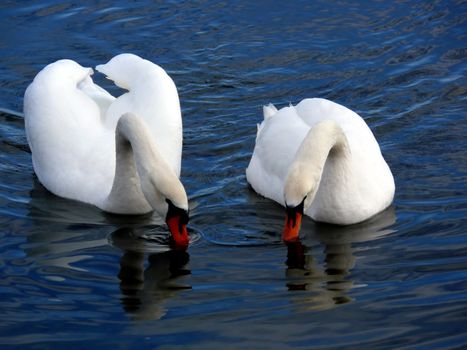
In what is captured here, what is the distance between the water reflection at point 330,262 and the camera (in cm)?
931

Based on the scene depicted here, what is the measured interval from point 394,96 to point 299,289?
16.0 ft

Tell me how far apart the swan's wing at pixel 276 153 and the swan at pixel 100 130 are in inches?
31.3

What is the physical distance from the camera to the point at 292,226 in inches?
397

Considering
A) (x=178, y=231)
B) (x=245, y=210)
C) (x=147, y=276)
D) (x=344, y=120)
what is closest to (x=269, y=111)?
(x=344, y=120)

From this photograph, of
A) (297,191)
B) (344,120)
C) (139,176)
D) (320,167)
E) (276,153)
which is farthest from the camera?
(276,153)

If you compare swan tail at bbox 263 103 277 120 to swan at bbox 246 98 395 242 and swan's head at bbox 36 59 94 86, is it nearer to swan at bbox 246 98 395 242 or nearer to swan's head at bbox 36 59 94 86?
swan at bbox 246 98 395 242

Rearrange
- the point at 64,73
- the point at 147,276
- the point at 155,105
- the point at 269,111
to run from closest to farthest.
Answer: the point at 147,276
the point at 155,105
the point at 64,73
the point at 269,111

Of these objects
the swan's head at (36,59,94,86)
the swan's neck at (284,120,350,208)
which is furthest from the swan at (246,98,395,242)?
the swan's head at (36,59,94,86)

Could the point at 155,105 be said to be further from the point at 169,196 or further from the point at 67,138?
the point at 169,196

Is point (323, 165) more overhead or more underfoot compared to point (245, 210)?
more overhead

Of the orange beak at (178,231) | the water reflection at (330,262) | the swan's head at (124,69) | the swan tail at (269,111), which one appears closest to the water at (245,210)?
the water reflection at (330,262)

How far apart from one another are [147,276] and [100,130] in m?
2.52

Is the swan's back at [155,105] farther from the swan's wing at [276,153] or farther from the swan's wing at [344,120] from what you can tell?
the swan's wing at [344,120]

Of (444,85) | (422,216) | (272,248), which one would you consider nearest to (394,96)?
(444,85)
